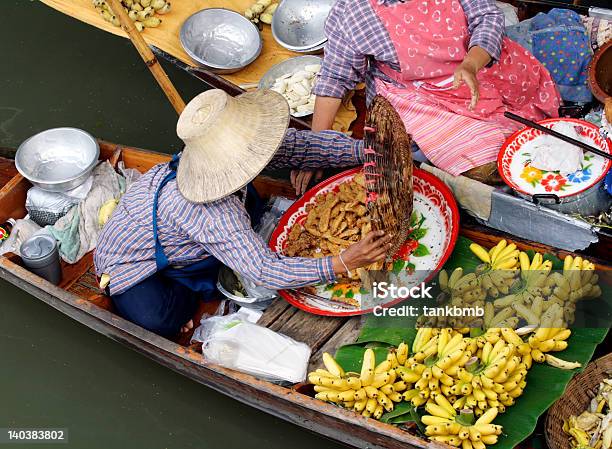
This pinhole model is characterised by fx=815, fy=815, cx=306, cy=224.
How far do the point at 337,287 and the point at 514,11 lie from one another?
199 centimetres

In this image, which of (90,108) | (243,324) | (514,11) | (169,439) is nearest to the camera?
(243,324)

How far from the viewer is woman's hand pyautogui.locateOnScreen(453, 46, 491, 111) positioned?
3355mm

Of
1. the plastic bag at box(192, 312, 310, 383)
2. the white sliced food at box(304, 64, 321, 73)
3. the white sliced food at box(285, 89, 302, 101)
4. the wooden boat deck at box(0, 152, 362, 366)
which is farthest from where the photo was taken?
the white sliced food at box(304, 64, 321, 73)

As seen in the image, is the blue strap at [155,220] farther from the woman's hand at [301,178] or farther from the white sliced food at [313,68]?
the white sliced food at [313,68]

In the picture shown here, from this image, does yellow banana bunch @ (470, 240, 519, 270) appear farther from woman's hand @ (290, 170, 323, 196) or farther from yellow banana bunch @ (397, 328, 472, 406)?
woman's hand @ (290, 170, 323, 196)

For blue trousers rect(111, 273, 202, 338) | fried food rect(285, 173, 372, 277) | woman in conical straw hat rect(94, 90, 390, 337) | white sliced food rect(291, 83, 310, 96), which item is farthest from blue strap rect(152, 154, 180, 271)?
white sliced food rect(291, 83, 310, 96)

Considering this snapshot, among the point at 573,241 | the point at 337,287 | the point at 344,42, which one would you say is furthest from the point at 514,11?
the point at 337,287

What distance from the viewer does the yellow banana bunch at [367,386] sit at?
3.01 m

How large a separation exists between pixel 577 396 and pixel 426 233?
3.00ft

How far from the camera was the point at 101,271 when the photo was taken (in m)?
3.67

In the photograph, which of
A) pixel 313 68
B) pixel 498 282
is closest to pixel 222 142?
pixel 498 282

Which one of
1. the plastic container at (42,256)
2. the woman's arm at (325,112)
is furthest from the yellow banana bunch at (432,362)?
the plastic container at (42,256)

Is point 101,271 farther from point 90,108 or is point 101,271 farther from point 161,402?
point 90,108

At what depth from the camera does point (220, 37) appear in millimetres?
4938
